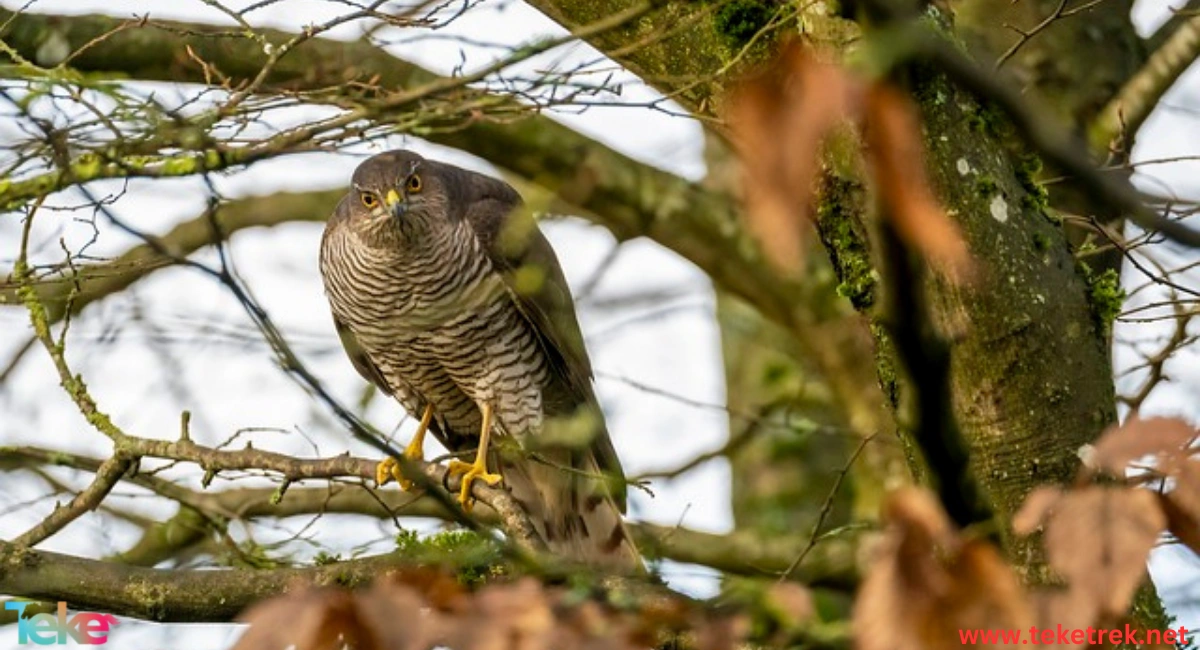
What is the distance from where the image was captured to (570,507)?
7.14m

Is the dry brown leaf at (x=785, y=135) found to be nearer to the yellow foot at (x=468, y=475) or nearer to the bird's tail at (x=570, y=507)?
the yellow foot at (x=468, y=475)

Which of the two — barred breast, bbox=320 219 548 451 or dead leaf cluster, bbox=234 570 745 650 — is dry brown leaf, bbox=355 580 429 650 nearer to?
dead leaf cluster, bbox=234 570 745 650

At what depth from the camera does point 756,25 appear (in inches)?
156

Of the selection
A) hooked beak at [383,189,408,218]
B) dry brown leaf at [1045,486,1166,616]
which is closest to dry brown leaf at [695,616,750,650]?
dry brown leaf at [1045,486,1166,616]

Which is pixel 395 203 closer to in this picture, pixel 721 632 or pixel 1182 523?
pixel 721 632

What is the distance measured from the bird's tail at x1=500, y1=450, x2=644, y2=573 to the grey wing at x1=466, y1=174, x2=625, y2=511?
19cm

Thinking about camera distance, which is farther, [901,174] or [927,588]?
[927,588]

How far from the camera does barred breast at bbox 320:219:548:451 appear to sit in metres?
6.63

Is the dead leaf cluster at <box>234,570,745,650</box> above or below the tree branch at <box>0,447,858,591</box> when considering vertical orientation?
below

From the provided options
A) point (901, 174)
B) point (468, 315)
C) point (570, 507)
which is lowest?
point (901, 174)

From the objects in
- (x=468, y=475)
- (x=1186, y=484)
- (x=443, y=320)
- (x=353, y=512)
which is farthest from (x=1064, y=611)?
(x=353, y=512)

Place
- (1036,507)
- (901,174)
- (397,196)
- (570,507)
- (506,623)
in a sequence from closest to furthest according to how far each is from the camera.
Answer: (901,174) < (1036,507) < (506,623) < (397,196) < (570,507)

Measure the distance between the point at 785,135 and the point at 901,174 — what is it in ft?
0.41

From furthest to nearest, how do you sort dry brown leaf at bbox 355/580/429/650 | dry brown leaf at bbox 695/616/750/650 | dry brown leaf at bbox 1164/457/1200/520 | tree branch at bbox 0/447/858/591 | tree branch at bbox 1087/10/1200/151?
1. tree branch at bbox 0/447/858/591
2. tree branch at bbox 1087/10/1200/151
3. dry brown leaf at bbox 695/616/750/650
4. dry brown leaf at bbox 355/580/429/650
5. dry brown leaf at bbox 1164/457/1200/520
